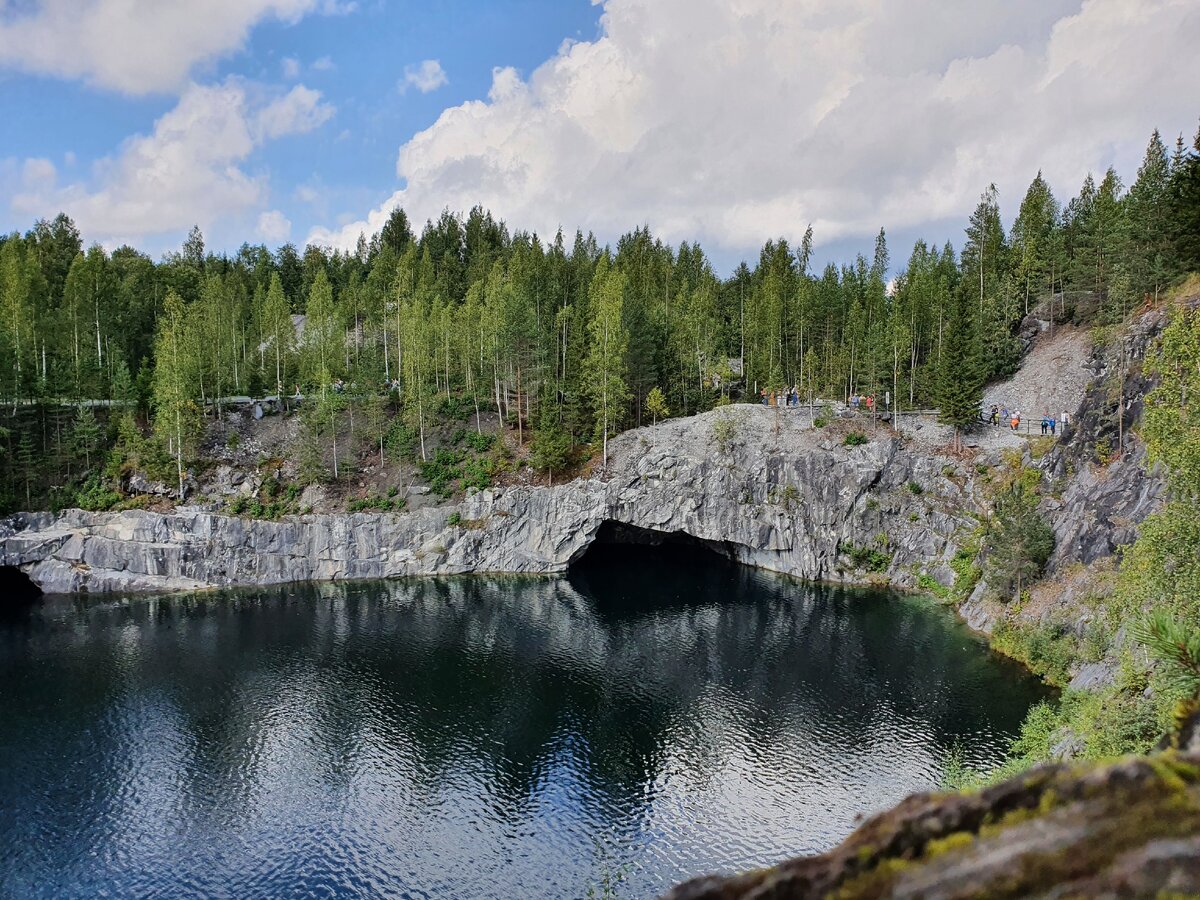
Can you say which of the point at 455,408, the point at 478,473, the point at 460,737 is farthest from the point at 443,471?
the point at 460,737

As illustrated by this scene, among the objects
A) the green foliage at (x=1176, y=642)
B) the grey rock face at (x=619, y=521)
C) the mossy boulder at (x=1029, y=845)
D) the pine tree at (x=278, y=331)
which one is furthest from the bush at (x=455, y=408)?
the mossy boulder at (x=1029, y=845)

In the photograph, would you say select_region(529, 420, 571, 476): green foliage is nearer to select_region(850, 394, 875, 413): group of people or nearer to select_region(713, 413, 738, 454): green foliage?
select_region(713, 413, 738, 454): green foliage

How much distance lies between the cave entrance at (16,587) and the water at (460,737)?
13.8 feet

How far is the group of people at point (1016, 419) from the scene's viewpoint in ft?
194

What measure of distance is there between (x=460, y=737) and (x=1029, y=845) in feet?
113

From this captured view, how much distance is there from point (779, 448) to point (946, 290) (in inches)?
1322

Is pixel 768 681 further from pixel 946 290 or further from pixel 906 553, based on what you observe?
pixel 946 290

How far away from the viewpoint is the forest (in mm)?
64188

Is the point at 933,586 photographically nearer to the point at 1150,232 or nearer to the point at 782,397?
the point at 782,397

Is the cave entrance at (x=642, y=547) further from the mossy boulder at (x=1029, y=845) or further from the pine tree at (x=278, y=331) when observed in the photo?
the mossy boulder at (x=1029, y=845)

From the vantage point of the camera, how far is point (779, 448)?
6544 cm

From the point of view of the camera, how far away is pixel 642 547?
75.4 m

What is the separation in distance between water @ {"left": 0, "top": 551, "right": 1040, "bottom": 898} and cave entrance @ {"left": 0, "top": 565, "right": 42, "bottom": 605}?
4.22 meters

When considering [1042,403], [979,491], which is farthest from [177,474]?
[1042,403]
